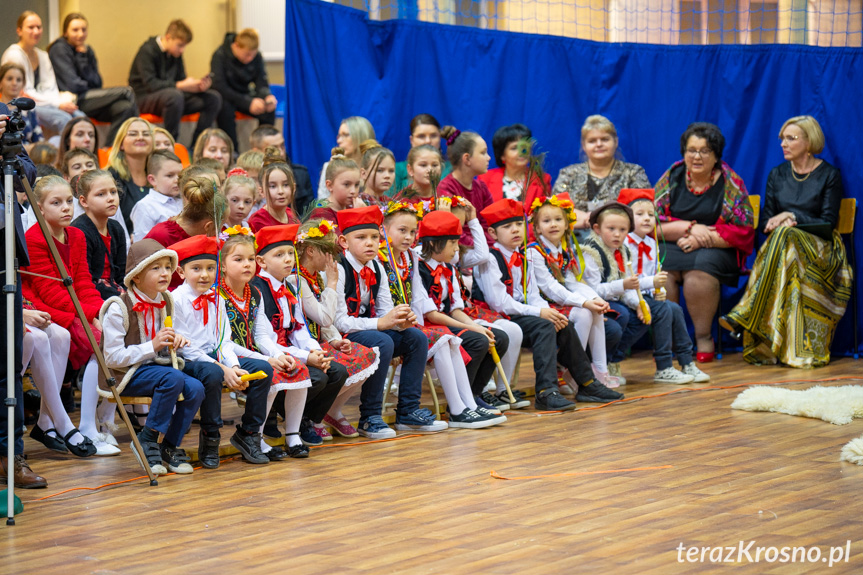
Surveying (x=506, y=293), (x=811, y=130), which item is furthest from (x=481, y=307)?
(x=811, y=130)

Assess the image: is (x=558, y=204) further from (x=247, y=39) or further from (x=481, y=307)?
(x=247, y=39)

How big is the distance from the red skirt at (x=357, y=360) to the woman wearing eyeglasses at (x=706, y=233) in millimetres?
2917

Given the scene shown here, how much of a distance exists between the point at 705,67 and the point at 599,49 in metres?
0.79

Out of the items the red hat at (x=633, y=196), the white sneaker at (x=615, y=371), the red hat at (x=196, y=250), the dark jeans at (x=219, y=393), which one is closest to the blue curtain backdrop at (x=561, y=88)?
the red hat at (x=633, y=196)

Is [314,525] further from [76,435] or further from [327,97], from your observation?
[327,97]

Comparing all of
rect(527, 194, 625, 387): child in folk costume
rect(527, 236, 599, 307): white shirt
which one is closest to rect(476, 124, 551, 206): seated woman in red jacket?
rect(527, 194, 625, 387): child in folk costume

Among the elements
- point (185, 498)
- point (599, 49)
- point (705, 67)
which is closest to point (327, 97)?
point (599, 49)

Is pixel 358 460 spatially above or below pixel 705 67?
below

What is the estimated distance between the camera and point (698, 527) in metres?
3.46

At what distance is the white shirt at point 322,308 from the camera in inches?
200

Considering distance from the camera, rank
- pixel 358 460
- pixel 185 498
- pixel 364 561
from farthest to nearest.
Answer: pixel 358 460 < pixel 185 498 < pixel 364 561

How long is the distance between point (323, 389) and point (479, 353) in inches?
37.4

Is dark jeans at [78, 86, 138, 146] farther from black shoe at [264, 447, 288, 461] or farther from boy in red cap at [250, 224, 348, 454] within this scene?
black shoe at [264, 447, 288, 461]

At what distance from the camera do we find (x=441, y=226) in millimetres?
5590
